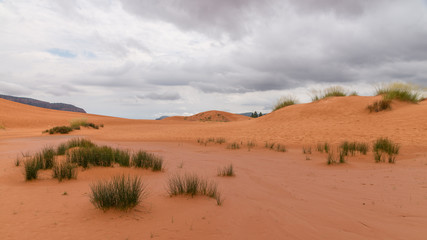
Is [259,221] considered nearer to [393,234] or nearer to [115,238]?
[393,234]

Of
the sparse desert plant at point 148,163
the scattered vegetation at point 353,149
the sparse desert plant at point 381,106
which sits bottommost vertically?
the sparse desert plant at point 148,163

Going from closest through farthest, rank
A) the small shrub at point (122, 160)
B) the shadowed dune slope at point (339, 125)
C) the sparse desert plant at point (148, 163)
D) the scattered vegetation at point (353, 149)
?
the sparse desert plant at point (148, 163)
the small shrub at point (122, 160)
the scattered vegetation at point (353, 149)
the shadowed dune slope at point (339, 125)

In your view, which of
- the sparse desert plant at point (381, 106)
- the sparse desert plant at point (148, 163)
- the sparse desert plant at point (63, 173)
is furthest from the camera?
the sparse desert plant at point (381, 106)

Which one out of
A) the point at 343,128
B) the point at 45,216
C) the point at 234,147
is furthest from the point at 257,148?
the point at 45,216

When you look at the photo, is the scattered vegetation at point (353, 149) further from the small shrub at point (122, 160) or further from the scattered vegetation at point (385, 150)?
the small shrub at point (122, 160)

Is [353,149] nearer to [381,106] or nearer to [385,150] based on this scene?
[385,150]

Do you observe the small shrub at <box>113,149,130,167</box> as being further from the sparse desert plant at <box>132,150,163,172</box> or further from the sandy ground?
the sandy ground

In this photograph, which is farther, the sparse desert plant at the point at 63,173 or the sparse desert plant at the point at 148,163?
the sparse desert plant at the point at 148,163

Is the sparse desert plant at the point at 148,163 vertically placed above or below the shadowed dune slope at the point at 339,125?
below

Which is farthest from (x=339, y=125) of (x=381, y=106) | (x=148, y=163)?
(x=148, y=163)

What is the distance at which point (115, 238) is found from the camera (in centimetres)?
313

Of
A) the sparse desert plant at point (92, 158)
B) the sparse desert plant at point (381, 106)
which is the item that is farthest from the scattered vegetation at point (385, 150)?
the sparse desert plant at point (381, 106)

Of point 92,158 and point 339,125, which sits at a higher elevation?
point 339,125

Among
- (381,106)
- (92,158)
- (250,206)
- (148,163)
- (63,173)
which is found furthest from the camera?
(381,106)
